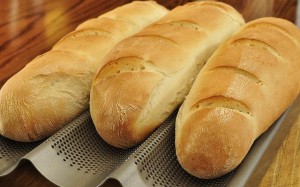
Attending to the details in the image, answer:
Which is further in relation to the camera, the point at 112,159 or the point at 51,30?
the point at 51,30

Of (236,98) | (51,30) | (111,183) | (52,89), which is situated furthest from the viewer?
(51,30)

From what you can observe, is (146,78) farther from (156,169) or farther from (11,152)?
(11,152)

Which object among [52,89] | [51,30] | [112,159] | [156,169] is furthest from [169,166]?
[51,30]

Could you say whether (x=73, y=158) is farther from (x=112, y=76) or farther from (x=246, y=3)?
(x=246, y=3)

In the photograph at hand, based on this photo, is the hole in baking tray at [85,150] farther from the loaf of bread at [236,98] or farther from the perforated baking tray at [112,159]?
the loaf of bread at [236,98]

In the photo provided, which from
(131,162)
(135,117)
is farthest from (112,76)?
(131,162)

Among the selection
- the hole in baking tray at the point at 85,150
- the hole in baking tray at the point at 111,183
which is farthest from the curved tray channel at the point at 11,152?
the hole in baking tray at the point at 111,183
